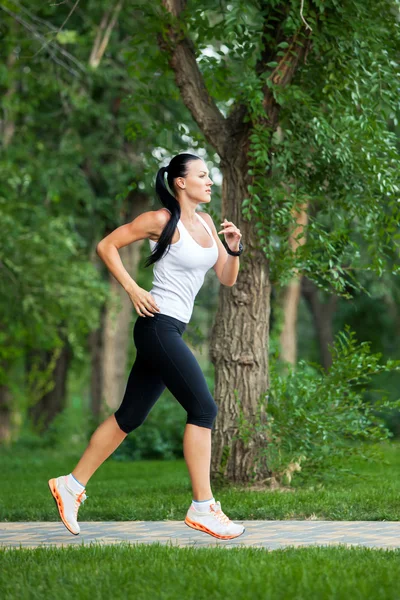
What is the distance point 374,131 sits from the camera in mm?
8523

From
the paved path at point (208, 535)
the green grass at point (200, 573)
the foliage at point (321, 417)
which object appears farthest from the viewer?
the foliage at point (321, 417)

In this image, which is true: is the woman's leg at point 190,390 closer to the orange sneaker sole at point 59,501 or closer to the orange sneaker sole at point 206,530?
the orange sneaker sole at point 206,530

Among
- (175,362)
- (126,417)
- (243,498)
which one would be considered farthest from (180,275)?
(243,498)

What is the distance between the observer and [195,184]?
20.5ft

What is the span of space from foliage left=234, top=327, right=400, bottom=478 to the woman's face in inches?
113

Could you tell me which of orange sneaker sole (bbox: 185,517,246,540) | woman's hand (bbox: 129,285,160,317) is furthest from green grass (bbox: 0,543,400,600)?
woman's hand (bbox: 129,285,160,317)

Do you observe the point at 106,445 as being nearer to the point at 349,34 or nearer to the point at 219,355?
the point at 219,355

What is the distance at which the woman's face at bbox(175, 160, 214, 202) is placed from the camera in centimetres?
626

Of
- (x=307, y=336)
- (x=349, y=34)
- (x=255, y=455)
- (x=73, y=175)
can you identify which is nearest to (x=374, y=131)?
(x=349, y=34)

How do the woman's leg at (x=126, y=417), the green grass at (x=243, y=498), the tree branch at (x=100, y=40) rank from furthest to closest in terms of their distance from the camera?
the tree branch at (x=100, y=40) → the green grass at (x=243, y=498) → the woman's leg at (x=126, y=417)

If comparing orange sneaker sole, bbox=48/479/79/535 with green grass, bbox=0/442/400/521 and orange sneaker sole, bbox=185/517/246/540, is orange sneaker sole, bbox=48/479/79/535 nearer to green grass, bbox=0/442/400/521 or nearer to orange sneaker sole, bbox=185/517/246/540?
orange sneaker sole, bbox=185/517/246/540

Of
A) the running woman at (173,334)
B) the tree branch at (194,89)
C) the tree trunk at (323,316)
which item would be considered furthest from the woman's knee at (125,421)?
the tree trunk at (323,316)

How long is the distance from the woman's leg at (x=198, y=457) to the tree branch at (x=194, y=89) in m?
3.95

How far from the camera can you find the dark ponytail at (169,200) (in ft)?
19.5
